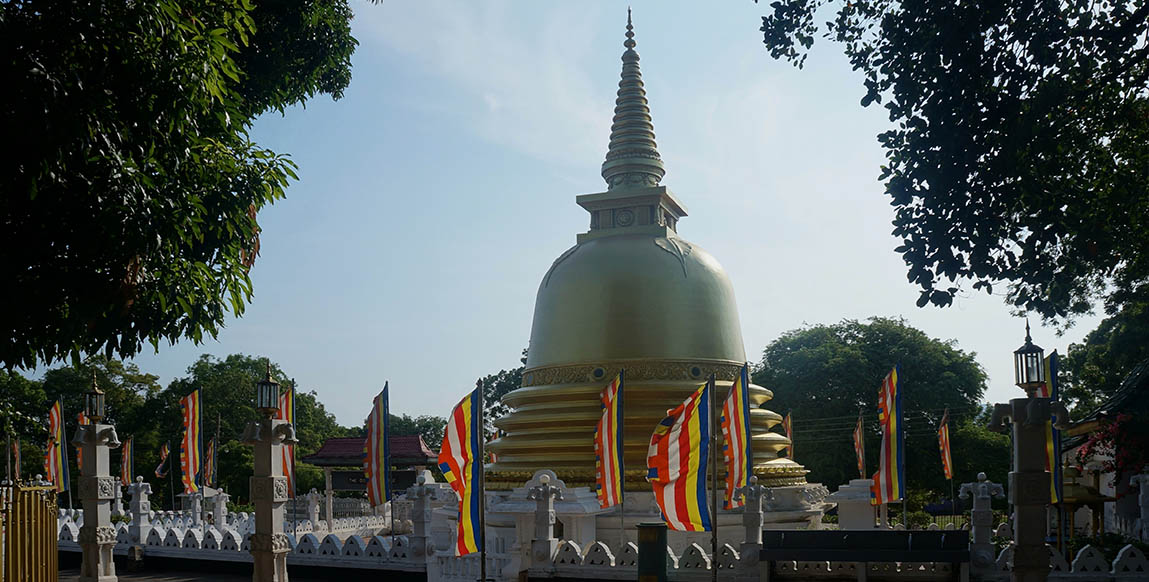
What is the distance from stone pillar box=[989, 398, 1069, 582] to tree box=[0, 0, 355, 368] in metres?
11.6

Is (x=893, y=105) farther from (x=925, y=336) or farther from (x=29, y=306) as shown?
(x=925, y=336)

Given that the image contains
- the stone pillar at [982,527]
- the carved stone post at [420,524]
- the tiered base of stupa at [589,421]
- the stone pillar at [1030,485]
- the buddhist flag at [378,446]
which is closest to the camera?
the stone pillar at [1030,485]

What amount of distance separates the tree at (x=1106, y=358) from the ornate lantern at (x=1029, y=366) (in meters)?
15.7

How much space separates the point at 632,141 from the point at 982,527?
56.3 ft

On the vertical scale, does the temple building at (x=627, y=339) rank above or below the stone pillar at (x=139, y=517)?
above

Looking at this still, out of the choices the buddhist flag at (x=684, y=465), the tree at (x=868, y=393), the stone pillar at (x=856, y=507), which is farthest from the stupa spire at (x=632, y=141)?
the tree at (x=868, y=393)

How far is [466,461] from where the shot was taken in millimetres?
16266

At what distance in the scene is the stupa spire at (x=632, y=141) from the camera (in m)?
32.0

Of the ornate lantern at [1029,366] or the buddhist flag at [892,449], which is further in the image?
the buddhist flag at [892,449]

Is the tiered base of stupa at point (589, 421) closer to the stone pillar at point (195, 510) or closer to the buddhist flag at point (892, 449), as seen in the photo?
the buddhist flag at point (892, 449)

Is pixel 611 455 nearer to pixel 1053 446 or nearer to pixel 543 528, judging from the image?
pixel 543 528

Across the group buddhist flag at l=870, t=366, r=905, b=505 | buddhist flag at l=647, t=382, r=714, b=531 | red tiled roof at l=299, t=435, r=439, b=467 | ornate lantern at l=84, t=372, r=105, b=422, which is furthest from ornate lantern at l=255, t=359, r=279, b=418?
red tiled roof at l=299, t=435, r=439, b=467

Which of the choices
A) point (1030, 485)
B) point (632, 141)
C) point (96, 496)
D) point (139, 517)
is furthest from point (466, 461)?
point (632, 141)

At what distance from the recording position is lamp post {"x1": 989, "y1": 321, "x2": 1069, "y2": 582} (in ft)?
46.9
